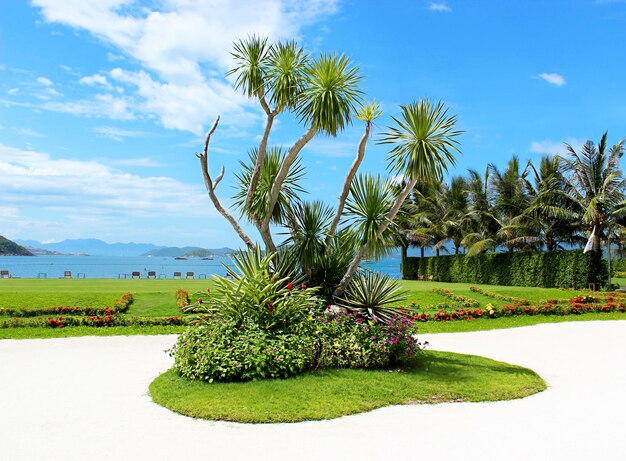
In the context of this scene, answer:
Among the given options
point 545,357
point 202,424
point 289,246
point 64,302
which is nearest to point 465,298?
point 545,357

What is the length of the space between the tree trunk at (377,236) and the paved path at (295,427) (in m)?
3.65

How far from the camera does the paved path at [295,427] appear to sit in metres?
5.87

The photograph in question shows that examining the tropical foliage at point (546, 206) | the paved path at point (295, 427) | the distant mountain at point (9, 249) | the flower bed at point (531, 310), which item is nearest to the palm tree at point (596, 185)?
the tropical foliage at point (546, 206)

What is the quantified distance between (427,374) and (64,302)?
15074mm

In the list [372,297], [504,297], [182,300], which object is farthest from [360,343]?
[504,297]

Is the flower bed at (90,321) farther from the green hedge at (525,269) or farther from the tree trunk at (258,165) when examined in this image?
the green hedge at (525,269)

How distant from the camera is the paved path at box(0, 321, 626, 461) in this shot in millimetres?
5871

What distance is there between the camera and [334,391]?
8.07 meters

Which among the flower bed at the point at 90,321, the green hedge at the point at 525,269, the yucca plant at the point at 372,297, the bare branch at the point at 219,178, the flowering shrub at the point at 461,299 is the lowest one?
the flower bed at the point at 90,321

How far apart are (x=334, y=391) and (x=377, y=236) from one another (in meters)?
3.65

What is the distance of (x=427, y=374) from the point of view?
9531 millimetres

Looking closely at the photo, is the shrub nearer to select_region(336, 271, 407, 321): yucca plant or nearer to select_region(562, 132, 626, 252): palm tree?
select_region(336, 271, 407, 321): yucca plant

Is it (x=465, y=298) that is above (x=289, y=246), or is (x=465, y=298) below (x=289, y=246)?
below

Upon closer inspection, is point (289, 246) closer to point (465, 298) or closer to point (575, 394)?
point (575, 394)
